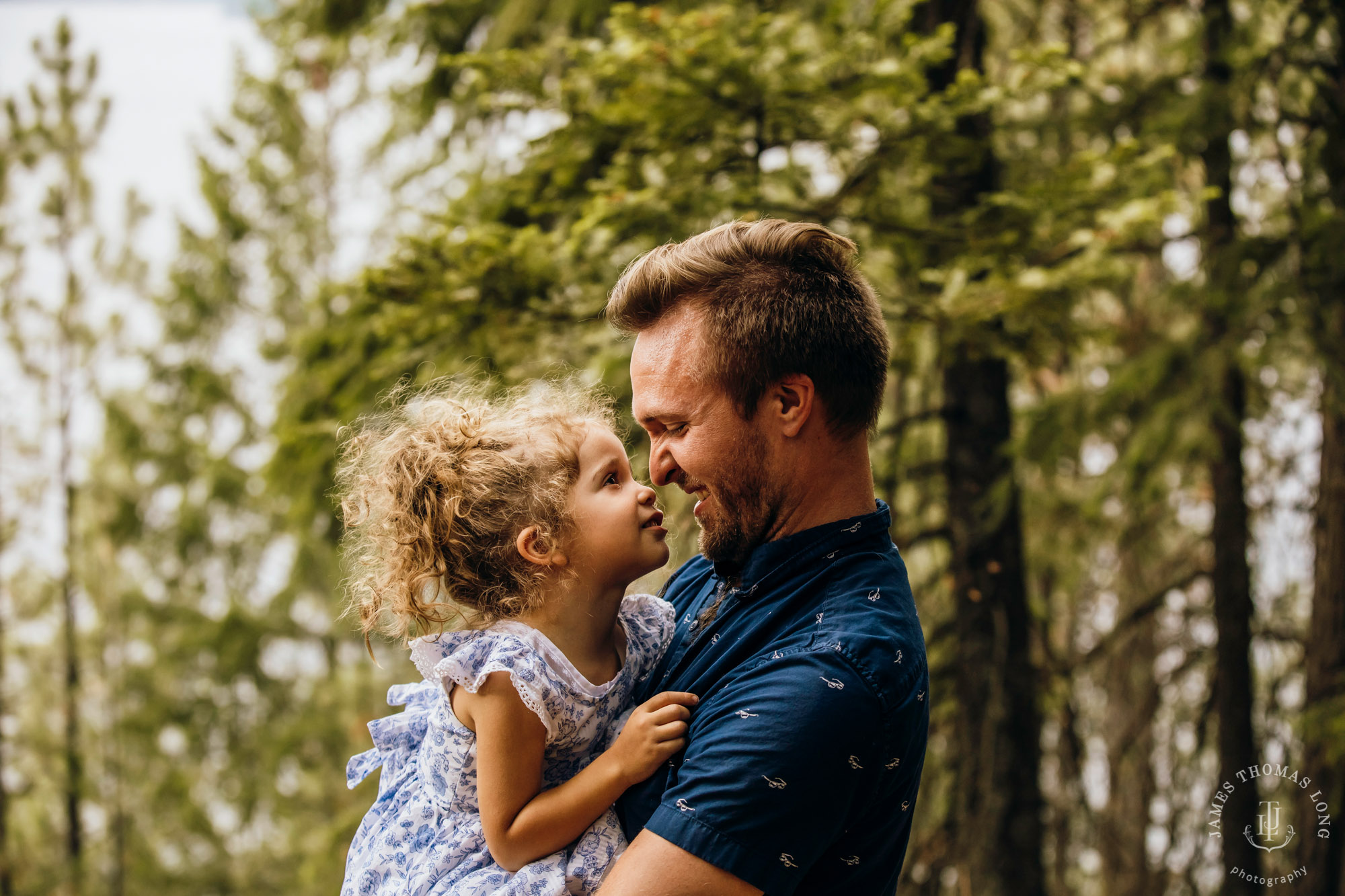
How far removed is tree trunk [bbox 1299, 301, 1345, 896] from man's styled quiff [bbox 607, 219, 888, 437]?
327cm

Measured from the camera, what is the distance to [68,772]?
10359 millimetres

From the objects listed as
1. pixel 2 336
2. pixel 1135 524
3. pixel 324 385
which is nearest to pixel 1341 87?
pixel 1135 524

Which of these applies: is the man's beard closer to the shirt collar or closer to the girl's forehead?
the shirt collar

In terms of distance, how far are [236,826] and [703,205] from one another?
35.5 ft

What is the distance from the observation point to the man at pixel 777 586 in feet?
4.20

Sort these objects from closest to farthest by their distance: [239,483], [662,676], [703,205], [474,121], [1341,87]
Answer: [662,676], [703,205], [1341,87], [474,121], [239,483]

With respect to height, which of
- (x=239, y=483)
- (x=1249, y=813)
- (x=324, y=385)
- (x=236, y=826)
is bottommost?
(x=236, y=826)

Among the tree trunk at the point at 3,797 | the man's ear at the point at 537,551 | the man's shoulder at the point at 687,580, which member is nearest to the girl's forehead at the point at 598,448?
the man's ear at the point at 537,551

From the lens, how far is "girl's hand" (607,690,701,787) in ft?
4.79

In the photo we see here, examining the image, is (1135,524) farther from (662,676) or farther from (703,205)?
(662,676)

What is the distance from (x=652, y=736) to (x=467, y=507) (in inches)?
21.8

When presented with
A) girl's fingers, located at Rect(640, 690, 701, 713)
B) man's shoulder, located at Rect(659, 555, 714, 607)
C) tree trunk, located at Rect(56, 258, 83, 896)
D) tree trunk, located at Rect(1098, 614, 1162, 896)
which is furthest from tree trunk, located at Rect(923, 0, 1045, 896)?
tree trunk, located at Rect(56, 258, 83, 896)

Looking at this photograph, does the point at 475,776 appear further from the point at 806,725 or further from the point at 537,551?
the point at 806,725

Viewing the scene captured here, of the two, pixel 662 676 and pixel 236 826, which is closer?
pixel 662 676
